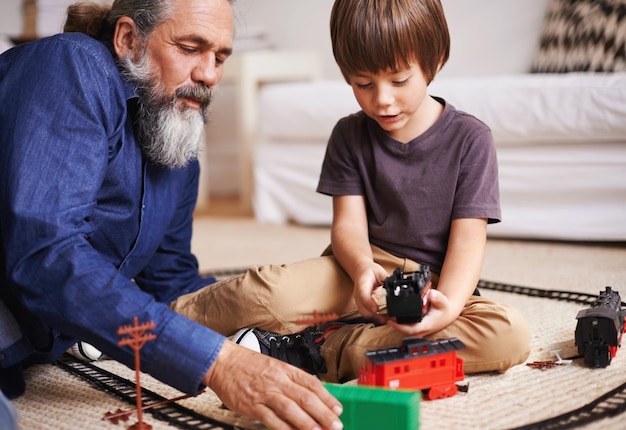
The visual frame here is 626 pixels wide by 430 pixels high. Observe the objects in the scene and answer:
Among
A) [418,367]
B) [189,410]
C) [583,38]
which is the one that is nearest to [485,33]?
[583,38]

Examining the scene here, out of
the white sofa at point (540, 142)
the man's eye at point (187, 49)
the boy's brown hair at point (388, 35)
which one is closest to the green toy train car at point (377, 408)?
the boy's brown hair at point (388, 35)

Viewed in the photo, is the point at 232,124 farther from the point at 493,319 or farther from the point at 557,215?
the point at 493,319

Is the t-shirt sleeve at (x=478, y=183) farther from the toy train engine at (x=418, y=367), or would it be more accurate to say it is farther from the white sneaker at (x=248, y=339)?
the white sneaker at (x=248, y=339)

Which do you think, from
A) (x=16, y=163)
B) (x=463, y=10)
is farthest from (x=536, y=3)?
(x=16, y=163)

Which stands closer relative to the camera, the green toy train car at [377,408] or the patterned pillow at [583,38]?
the green toy train car at [377,408]

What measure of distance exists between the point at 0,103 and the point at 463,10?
90.9 inches

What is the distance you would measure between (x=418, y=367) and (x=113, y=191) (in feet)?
1.80

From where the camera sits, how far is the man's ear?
122 cm

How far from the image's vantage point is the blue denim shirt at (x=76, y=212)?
2.94 feet

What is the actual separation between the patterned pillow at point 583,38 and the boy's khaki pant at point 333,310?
1.37 metres

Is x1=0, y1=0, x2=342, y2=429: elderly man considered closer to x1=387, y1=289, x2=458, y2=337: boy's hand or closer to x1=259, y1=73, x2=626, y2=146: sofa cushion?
x1=387, y1=289, x2=458, y2=337: boy's hand

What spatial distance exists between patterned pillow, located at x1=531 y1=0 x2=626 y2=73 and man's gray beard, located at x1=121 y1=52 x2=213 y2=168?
1477 millimetres

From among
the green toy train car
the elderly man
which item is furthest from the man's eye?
the green toy train car

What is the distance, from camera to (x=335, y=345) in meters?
1.14
